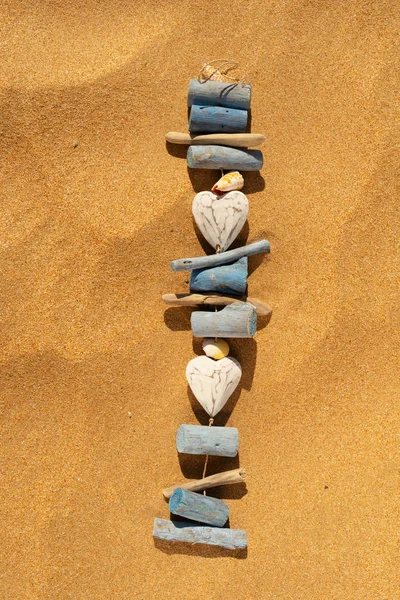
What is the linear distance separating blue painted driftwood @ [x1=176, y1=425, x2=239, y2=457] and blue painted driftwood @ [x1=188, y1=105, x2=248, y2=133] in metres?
1.62

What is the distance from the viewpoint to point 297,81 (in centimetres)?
308

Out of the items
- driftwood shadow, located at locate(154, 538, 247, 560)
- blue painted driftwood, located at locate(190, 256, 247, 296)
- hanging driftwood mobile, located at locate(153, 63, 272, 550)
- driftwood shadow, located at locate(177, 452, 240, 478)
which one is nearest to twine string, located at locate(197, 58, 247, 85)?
hanging driftwood mobile, located at locate(153, 63, 272, 550)

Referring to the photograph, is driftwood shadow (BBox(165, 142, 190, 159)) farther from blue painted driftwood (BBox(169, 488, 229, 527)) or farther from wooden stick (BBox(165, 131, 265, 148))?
blue painted driftwood (BBox(169, 488, 229, 527))

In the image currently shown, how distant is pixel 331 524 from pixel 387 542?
0.33 m

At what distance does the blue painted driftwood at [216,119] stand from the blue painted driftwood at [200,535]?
2139mm

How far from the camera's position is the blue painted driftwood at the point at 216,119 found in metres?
2.89

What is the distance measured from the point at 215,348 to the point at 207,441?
1.61 feet

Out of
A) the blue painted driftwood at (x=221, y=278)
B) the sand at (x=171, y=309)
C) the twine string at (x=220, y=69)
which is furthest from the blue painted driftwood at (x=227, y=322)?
the twine string at (x=220, y=69)

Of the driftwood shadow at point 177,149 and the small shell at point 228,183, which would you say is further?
the driftwood shadow at point 177,149

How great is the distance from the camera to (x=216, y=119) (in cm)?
290

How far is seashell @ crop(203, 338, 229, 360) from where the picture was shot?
291 cm

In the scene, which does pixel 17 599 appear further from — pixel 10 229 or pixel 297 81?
pixel 297 81

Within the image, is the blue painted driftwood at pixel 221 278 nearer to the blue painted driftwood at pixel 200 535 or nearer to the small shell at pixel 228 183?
the small shell at pixel 228 183

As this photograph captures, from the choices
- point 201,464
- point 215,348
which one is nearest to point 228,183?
point 215,348
